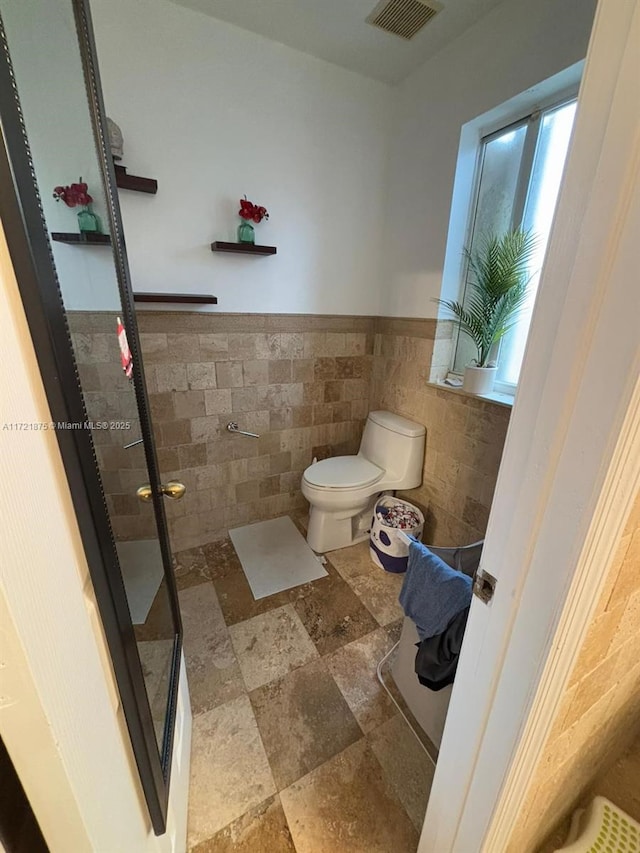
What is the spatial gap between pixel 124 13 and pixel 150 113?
311mm

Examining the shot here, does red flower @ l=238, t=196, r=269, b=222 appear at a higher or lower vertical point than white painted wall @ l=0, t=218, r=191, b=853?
higher

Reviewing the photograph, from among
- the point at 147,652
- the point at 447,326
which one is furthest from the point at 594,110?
the point at 447,326

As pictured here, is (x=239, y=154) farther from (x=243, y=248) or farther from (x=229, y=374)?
(x=229, y=374)

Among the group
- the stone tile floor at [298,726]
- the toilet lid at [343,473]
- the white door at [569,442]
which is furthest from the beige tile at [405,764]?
the toilet lid at [343,473]

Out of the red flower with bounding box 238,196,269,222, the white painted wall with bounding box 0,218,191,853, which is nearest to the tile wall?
the red flower with bounding box 238,196,269,222

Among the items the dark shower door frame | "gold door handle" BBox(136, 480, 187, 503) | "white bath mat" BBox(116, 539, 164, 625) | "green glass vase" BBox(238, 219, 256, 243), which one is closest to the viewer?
the dark shower door frame

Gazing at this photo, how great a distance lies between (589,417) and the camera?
1.39ft

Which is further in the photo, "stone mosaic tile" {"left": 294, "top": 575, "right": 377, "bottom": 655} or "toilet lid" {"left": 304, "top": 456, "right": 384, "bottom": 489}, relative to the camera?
"toilet lid" {"left": 304, "top": 456, "right": 384, "bottom": 489}

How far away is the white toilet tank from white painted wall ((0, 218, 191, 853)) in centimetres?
163

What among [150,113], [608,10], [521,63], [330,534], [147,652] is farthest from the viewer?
[330,534]

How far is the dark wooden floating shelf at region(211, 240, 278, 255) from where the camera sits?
5.44ft

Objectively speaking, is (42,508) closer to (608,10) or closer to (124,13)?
(608,10)

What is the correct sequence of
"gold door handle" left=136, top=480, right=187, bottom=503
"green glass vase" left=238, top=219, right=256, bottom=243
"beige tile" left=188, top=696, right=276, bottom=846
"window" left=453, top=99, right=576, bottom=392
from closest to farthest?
"gold door handle" left=136, top=480, right=187, bottom=503 → "beige tile" left=188, top=696, right=276, bottom=846 → "window" left=453, top=99, right=576, bottom=392 → "green glass vase" left=238, top=219, right=256, bottom=243

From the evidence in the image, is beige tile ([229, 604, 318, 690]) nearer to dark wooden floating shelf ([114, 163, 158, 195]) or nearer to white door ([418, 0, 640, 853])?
white door ([418, 0, 640, 853])
